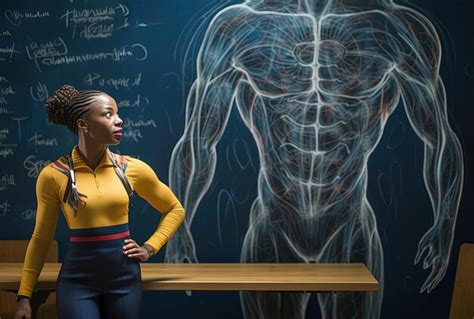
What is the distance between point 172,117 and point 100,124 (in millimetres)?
946

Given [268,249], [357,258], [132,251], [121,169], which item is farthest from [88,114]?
[357,258]

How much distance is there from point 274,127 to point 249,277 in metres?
0.93

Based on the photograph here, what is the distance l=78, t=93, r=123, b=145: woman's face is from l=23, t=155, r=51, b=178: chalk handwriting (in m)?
1.06

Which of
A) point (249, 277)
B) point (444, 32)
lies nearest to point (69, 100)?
point (249, 277)

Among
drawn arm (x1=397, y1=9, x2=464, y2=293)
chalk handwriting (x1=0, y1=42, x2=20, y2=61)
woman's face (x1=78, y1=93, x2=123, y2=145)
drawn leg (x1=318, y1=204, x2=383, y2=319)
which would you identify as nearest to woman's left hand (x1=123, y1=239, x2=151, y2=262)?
woman's face (x1=78, y1=93, x2=123, y2=145)

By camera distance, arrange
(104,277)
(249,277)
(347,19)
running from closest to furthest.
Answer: (104,277) → (249,277) → (347,19)

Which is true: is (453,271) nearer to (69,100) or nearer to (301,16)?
(301,16)

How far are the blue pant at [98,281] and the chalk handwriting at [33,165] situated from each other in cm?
111

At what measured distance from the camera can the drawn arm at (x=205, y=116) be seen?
13.4ft

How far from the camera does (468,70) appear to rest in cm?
406

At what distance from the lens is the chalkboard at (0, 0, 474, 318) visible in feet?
13.4

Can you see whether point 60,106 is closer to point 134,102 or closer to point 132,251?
point 132,251

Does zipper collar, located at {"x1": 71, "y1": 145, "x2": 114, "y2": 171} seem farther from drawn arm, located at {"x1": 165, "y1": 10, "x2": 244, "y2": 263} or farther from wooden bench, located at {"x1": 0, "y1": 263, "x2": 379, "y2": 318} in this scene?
drawn arm, located at {"x1": 165, "y1": 10, "x2": 244, "y2": 263}

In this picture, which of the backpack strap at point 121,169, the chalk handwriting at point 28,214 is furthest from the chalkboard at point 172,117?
the backpack strap at point 121,169
